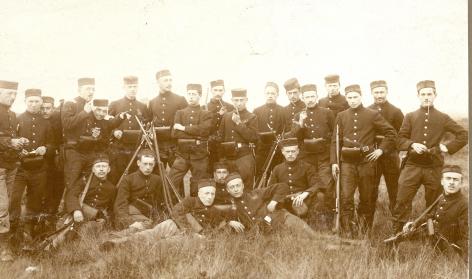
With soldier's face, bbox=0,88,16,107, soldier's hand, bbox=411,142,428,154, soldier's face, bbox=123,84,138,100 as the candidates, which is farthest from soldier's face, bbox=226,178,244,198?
soldier's face, bbox=0,88,16,107

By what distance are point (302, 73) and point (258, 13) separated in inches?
39.2

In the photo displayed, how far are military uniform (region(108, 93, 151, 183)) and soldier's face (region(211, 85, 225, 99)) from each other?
102 centimetres

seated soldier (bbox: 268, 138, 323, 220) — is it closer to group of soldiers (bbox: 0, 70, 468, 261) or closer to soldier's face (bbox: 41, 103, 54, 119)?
group of soldiers (bbox: 0, 70, 468, 261)

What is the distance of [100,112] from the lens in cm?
688

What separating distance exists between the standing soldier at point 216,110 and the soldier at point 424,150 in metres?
2.55

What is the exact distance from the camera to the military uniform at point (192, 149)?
22.8 feet

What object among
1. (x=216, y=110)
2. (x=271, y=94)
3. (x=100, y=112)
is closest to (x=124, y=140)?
(x=100, y=112)

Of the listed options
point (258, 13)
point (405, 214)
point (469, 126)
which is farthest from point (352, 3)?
point (405, 214)

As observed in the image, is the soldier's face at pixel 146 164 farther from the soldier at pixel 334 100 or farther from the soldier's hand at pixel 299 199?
the soldier at pixel 334 100

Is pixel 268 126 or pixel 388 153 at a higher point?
pixel 268 126

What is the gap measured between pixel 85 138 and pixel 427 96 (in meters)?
4.32

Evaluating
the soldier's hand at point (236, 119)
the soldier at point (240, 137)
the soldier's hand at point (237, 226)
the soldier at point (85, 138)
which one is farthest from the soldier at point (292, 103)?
the soldier at point (85, 138)

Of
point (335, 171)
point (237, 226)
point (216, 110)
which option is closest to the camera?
point (237, 226)

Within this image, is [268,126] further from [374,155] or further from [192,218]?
[192,218]
